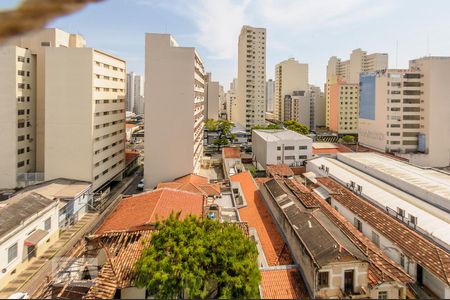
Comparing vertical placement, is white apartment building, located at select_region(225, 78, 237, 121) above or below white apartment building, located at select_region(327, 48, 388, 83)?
below

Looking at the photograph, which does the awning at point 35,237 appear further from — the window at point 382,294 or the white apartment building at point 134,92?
the white apartment building at point 134,92

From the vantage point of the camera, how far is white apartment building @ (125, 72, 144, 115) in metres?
112

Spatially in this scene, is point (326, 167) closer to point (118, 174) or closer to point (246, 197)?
point (246, 197)

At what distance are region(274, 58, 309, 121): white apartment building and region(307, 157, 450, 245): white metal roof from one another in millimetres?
62519

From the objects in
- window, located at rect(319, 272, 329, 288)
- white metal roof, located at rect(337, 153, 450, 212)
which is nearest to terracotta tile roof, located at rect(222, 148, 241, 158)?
white metal roof, located at rect(337, 153, 450, 212)

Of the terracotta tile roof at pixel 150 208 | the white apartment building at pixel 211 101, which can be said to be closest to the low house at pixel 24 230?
the terracotta tile roof at pixel 150 208

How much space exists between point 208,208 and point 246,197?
605 centimetres

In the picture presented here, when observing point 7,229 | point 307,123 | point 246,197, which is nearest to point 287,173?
point 246,197

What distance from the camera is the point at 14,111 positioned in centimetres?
2881

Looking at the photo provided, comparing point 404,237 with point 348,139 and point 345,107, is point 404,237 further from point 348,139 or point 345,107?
point 345,107

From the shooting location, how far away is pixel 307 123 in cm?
8462

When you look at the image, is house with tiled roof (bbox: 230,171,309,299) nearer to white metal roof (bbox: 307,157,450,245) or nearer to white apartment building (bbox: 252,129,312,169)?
white metal roof (bbox: 307,157,450,245)

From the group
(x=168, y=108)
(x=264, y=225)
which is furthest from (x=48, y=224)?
(x=264, y=225)

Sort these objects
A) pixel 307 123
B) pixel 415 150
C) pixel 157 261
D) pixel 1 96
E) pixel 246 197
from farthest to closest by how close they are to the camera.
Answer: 1. pixel 307 123
2. pixel 415 150
3. pixel 1 96
4. pixel 246 197
5. pixel 157 261
